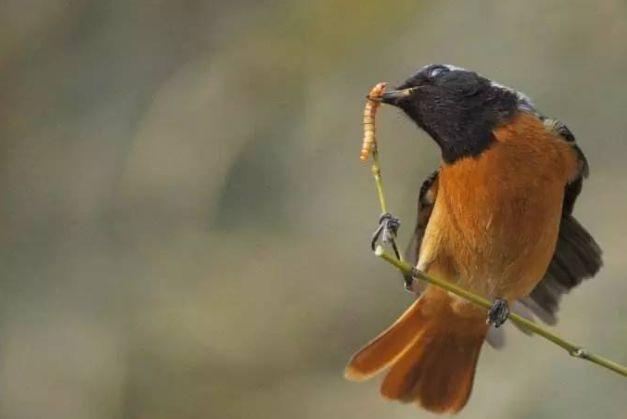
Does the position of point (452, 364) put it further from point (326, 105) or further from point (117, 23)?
point (117, 23)

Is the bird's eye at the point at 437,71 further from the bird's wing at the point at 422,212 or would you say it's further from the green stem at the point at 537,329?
the green stem at the point at 537,329

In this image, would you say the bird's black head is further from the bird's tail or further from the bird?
the bird's tail

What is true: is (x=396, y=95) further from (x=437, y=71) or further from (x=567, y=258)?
(x=567, y=258)

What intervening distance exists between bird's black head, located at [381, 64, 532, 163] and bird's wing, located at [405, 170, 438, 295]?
0.59ft

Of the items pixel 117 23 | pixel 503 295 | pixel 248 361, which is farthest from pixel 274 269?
pixel 503 295

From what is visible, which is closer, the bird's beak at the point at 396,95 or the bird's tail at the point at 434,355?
the bird's beak at the point at 396,95

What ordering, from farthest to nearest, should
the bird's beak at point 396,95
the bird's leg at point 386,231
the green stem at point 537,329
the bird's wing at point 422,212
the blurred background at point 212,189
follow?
the blurred background at point 212,189 → the bird's wing at point 422,212 → the bird's beak at point 396,95 → the bird's leg at point 386,231 → the green stem at point 537,329

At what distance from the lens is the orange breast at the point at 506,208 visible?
69.8 inches

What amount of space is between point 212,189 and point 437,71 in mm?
1588

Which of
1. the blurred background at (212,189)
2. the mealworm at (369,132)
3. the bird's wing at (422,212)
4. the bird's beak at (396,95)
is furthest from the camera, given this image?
the blurred background at (212,189)

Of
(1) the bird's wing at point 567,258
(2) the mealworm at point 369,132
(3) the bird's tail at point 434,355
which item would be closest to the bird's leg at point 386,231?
(2) the mealworm at point 369,132

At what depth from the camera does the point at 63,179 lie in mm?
3381

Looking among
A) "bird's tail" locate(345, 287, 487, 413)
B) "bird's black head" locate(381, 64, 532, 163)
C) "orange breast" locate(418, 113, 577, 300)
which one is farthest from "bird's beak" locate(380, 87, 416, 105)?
"bird's tail" locate(345, 287, 487, 413)

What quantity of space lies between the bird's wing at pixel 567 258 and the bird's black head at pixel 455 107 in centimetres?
12
